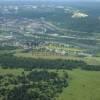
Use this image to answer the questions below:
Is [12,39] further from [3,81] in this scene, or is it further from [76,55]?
[3,81]

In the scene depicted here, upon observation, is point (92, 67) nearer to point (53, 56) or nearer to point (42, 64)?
point (42, 64)

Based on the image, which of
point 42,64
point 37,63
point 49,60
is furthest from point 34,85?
point 49,60

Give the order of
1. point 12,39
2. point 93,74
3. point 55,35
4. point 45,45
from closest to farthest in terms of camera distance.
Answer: point 93,74, point 45,45, point 12,39, point 55,35

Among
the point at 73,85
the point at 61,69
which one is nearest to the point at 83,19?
→ the point at 61,69

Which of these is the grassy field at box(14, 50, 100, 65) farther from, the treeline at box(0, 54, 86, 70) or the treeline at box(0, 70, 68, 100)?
the treeline at box(0, 70, 68, 100)

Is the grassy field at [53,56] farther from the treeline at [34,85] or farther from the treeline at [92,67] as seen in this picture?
the treeline at [34,85]

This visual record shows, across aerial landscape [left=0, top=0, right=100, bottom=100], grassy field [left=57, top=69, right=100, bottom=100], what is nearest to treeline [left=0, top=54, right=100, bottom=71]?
aerial landscape [left=0, top=0, right=100, bottom=100]
